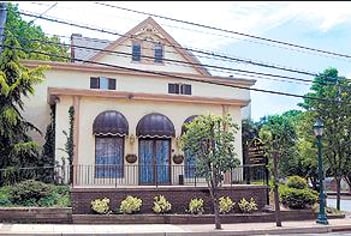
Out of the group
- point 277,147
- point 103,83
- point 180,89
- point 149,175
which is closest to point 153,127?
point 149,175

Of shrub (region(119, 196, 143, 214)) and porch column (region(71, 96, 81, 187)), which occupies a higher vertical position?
porch column (region(71, 96, 81, 187))

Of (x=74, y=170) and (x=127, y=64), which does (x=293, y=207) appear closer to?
(x=74, y=170)

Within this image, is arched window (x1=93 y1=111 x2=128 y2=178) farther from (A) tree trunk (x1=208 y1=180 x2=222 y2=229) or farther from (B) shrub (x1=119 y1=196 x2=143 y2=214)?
(A) tree trunk (x1=208 y1=180 x2=222 y2=229)

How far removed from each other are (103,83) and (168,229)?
12845mm

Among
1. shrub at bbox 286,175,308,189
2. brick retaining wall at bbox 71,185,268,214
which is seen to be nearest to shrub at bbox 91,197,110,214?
brick retaining wall at bbox 71,185,268,214

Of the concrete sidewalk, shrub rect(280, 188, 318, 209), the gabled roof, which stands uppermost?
the gabled roof

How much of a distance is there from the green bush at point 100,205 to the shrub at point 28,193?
1944 mm

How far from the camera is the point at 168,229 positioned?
53.5 feet

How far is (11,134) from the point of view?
2225 centimetres

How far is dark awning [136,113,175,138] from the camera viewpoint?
23375 mm

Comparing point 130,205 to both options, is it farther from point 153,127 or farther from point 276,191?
point 153,127

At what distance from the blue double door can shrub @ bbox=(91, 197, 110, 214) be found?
17.1 ft

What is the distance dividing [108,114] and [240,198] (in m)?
7.37

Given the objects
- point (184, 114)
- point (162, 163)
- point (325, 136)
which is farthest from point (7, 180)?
point (325, 136)
